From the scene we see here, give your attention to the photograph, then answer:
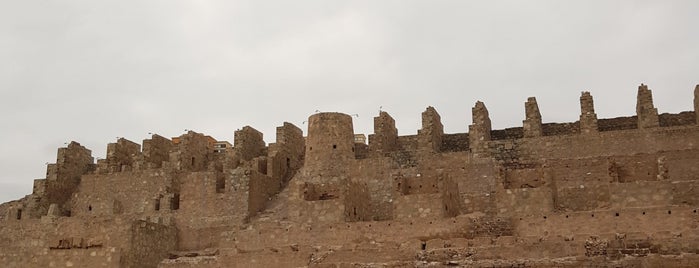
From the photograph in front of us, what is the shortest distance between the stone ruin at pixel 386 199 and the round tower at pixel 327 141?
5cm

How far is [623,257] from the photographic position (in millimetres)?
17484

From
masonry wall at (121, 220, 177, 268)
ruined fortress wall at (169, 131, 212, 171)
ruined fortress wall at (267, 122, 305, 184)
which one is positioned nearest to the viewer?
masonry wall at (121, 220, 177, 268)

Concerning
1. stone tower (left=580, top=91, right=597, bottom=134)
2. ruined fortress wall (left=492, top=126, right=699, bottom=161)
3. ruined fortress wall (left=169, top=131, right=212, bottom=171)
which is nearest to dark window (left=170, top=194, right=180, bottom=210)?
ruined fortress wall (left=169, top=131, right=212, bottom=171)

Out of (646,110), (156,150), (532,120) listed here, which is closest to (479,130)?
(532,120)

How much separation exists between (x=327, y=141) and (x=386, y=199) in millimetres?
3051

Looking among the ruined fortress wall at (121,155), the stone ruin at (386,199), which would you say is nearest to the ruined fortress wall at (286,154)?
the stone ruin at (386,199)

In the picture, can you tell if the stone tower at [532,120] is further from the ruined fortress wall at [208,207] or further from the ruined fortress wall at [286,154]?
the ruined fortress wall at [208,207]

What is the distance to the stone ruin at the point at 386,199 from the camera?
19.5 meters

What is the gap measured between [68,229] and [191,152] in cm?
908

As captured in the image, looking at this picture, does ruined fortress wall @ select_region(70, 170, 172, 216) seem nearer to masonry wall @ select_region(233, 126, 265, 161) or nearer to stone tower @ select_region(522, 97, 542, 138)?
masonry wall @ select_region(233, 126, 265, 161)

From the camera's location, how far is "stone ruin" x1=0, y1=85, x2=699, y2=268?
19.5m

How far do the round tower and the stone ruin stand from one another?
5 cm

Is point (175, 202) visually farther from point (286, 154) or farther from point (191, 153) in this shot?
point (286, 154)

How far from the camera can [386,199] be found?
27484mm
